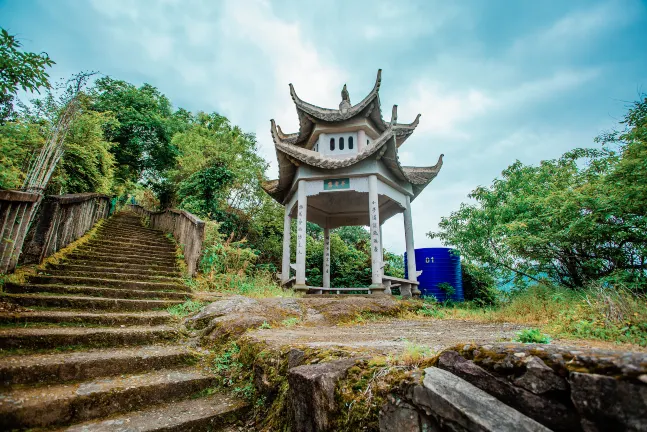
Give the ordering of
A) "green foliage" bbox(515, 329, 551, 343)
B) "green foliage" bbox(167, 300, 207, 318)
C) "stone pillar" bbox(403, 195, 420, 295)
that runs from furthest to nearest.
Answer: "stone pillar" bbox(403, 195, 420, 295) → "green foliage" bbox(167, 300, 207, 318) → "green foliage" bbox(515, 329, 551, 343)

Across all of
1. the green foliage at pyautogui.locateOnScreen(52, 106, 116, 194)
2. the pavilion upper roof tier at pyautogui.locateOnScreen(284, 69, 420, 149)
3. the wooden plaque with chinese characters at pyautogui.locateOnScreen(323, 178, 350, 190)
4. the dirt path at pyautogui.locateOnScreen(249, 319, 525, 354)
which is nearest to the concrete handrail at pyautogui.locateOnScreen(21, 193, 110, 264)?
the green foliage at pyautogui.locateOnScreen(52, 106, 116, 194)

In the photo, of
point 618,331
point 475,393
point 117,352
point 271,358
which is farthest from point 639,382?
point 117,352

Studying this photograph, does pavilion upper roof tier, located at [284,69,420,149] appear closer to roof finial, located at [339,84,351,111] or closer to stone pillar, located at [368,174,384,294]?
roof finial, located at [339,84,351,111]

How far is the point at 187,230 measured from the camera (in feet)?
28.0

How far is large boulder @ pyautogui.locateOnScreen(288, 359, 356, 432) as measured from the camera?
1.69m

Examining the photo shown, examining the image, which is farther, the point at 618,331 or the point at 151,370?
the point at 151,370

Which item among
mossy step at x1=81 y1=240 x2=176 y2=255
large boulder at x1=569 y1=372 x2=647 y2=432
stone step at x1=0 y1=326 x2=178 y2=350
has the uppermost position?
mossy step at x1=81 y1=240 x2=176 y2=255

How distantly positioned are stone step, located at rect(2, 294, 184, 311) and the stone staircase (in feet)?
0.03

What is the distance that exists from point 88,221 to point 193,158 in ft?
16.9

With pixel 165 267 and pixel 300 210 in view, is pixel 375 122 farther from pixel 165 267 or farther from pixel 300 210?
pixel 165 267

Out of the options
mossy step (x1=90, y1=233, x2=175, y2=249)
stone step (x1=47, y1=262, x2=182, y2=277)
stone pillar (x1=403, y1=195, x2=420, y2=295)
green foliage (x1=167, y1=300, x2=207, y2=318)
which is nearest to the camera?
green foliage (x1=167, y1=300, x2=207, y2=318)

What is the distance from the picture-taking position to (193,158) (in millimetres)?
13109

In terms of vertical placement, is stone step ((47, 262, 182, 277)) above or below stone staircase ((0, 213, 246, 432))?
above

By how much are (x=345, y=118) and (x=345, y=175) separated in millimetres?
2358
